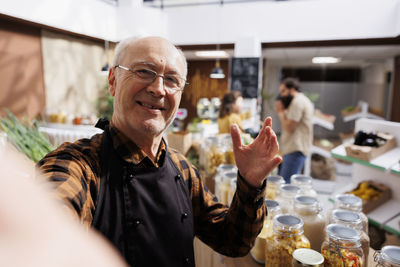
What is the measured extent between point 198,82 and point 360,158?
799 cm

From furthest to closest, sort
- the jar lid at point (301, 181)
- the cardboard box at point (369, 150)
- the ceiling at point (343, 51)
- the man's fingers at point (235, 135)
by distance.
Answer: the ceiling at point (343, 51), the cardboard box at point (369, 150), the jar lid at point (301, 181), the man's fingers at point (235, 135)

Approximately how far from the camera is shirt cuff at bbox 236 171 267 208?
0.98m

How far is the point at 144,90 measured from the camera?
3.25ft

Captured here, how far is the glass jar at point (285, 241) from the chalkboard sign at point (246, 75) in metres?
5.71

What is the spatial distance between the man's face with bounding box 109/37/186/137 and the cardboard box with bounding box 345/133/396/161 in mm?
1797

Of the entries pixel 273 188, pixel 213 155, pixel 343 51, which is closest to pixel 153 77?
pixel 273 188

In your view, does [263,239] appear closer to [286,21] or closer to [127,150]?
[127,150]

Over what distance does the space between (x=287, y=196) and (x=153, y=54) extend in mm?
926

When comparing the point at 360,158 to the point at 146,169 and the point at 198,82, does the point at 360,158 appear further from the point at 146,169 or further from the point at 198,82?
the point at 198,82

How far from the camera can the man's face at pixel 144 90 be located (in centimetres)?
98

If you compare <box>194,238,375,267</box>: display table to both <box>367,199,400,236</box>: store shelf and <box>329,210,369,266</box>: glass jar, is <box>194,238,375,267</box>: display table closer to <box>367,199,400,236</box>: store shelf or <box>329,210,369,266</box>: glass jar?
<box>329,210,369,266</box>: glass jar

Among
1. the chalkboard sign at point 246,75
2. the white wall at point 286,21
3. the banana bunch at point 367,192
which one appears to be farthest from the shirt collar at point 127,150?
the white wall at point 286,21

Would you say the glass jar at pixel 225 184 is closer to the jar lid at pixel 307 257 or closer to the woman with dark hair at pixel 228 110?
the jar lid at pixel 307 257

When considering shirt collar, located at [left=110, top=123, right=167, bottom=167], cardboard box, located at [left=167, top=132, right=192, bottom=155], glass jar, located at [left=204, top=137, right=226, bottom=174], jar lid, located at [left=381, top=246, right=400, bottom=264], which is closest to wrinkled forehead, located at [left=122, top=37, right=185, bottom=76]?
shirt collar, located at [left=110, top=123, right=167, bottom=167]
